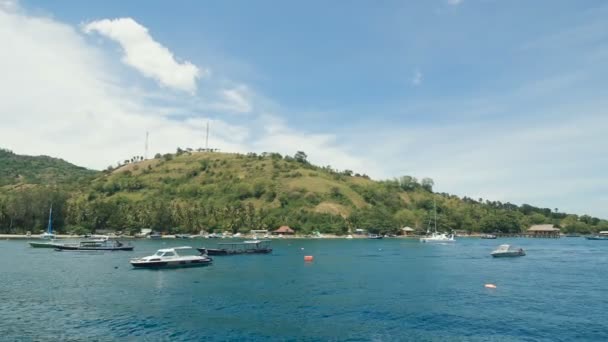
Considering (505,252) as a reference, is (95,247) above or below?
below

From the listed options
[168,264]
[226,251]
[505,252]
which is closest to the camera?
[168,264]

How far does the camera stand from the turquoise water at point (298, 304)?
46625mm

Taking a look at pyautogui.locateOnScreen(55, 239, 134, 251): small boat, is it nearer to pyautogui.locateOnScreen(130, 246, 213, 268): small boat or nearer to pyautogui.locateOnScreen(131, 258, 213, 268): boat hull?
pyautogui.locateOnScreen(130, 246, 213, 268): small boat

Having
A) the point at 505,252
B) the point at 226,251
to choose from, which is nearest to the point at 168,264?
the point at 226,251

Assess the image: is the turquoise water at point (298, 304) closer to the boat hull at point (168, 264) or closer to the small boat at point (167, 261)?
the boat hull at point (168, 264)

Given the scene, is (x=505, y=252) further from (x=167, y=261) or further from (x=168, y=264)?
(x=167, y=261)

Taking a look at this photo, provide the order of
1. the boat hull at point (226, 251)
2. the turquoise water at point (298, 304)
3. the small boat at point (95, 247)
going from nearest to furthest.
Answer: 1. the turquoise water at point (298, 304)
2. the boat hull at point (226, 251)
3. the small boat at point (95, 247)

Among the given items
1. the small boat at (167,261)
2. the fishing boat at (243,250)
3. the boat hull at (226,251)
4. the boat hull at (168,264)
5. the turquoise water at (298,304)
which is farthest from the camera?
the fishing boat at (243,250)

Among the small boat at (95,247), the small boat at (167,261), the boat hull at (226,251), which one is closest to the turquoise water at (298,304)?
the small boat at (167,261)

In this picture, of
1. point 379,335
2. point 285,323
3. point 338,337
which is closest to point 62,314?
point 285,323

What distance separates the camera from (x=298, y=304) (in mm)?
61344

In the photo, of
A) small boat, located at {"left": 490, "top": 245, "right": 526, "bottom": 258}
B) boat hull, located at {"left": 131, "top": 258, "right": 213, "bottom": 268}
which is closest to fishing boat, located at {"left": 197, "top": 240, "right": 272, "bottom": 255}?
boat hull, located at {"left": 131, "top": 258, "right": 213, "bottom": 268}

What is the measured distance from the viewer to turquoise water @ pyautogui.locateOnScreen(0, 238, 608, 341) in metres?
46.6

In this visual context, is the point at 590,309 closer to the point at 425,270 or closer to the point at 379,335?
the point at 379,335
